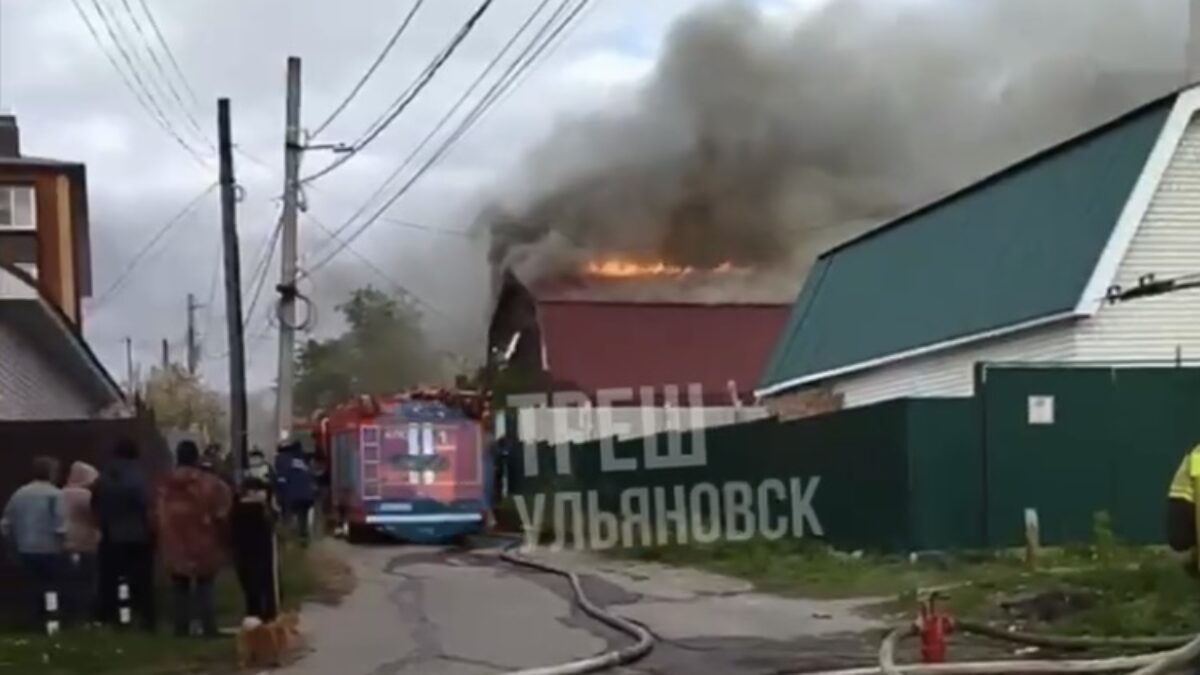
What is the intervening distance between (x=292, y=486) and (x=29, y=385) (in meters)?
3.85

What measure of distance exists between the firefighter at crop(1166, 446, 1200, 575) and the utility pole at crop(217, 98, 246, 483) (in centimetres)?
1406

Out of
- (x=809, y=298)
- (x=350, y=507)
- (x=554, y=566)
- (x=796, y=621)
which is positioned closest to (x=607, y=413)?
(x=809, y=298)

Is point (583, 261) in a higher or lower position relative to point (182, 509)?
higher

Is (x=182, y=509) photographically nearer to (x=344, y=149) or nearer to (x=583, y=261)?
(x=344, y=149)

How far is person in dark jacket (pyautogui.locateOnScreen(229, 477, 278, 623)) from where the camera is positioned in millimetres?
12766

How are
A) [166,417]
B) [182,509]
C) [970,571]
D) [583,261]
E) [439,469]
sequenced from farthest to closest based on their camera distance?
[166,417] < [583,261] < [439,469] < [970,571] < [182,509]

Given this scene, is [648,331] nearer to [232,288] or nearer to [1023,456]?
[232,288]

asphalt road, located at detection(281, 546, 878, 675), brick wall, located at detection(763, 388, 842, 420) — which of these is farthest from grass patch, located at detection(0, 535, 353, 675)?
brick wall, located at detection(763, 388, 842, 420)

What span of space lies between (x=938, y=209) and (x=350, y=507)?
10448 millimetres

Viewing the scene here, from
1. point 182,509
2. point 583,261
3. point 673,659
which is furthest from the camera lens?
point 583,261

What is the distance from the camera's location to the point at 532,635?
1367 cm

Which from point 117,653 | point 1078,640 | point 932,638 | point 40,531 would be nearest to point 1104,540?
point 1078,640

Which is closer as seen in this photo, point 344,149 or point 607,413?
point 344,149

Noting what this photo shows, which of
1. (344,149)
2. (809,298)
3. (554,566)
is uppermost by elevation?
(344,149)
